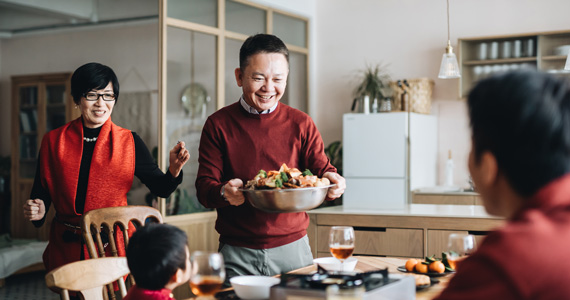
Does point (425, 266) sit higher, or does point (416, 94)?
point (416, 94)

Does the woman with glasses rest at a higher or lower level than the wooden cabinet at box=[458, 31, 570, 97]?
lower

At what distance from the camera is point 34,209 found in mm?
2234

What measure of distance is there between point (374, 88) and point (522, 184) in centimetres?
540

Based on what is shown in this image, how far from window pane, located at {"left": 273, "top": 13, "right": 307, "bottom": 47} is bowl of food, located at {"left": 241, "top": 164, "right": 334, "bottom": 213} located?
15.5ft

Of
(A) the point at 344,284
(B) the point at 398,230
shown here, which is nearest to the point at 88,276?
(A) the point at 344,284

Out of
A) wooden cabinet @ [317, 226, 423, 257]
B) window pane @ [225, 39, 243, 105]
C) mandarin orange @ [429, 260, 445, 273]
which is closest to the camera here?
mandarin orange @ [429, 260, 445, 273]

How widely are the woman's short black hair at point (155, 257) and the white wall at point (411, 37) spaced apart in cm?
477

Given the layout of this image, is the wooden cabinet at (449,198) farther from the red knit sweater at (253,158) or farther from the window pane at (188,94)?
the red knit sweater at (253,158)

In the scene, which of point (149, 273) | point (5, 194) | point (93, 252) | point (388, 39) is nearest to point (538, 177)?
point (149, 273)

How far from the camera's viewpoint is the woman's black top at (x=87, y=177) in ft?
7.57

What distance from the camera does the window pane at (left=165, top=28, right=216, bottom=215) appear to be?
16.7 ft

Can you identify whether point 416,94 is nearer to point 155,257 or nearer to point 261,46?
point 261,46

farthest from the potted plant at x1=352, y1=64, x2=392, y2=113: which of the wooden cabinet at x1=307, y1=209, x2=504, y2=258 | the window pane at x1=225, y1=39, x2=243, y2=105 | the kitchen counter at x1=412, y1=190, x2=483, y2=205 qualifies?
the wooden cabinet at x1=307, y1=209, x2=504, y2=258

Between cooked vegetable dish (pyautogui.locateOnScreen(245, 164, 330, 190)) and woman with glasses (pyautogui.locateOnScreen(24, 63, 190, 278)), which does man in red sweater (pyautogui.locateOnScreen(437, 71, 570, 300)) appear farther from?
woman with glasses (pyautogui.locateOnScreen(24, 63, 190, 278))
